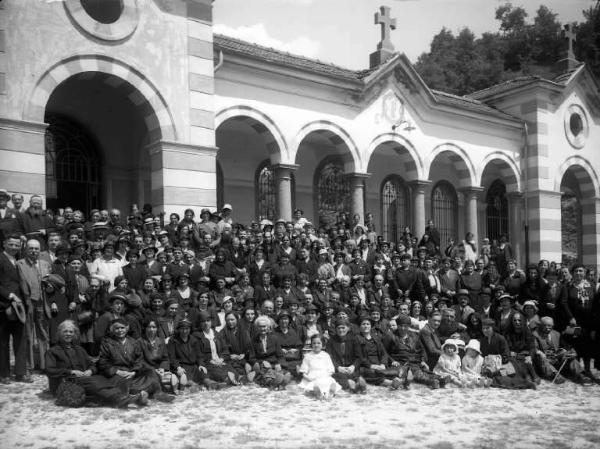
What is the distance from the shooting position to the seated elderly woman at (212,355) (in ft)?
27.5

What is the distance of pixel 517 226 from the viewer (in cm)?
2000

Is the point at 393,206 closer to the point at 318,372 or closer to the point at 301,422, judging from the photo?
the point at 318,372

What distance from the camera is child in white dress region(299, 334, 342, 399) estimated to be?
8.06 m

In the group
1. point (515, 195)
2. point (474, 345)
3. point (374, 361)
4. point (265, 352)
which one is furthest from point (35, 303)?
point (515, 195)

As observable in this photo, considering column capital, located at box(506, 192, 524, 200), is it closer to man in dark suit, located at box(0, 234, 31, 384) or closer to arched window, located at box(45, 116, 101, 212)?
arched window, located at box(45, 116, 101, 212)

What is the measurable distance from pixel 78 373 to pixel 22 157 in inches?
198

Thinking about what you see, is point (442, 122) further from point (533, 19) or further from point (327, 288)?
point (533, 19)

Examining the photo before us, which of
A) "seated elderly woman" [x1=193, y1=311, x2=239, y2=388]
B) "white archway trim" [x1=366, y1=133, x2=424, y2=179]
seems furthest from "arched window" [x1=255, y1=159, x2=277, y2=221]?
"seated elderly woman" [x1=193, y1=311, x2=239, y2=388]

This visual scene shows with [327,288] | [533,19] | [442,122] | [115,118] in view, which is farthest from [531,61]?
[327,288]

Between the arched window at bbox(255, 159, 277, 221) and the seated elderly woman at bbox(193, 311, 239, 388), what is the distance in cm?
979

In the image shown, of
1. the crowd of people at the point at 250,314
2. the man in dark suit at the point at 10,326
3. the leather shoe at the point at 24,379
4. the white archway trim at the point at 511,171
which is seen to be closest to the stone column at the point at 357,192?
the crowd of people at the point at 250,314

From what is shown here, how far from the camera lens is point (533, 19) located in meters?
32.9

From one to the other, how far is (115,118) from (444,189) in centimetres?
1243

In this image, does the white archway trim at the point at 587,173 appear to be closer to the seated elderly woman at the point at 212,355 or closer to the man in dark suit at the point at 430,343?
the man in dark suit at the point at 430,343
